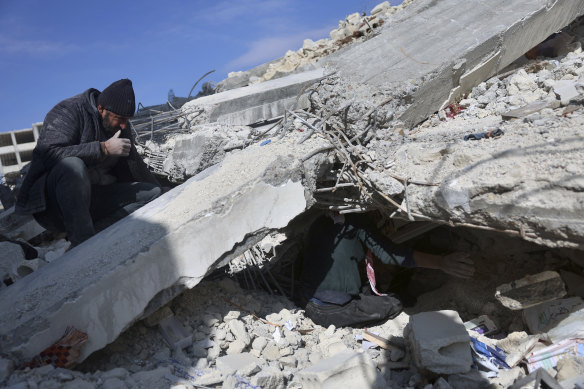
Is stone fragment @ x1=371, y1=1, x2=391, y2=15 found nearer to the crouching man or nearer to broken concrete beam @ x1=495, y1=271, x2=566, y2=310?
the crouching man

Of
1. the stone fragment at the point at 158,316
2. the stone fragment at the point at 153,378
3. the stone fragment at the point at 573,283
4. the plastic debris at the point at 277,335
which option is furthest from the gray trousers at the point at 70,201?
the stone fragment at the point at 573,283

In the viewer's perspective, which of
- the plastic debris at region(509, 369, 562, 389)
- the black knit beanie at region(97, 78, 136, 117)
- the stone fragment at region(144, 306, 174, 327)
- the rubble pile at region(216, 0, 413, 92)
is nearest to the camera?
the plastic debris at region(509, 369, 562, 389)

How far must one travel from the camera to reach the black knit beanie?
327 cm

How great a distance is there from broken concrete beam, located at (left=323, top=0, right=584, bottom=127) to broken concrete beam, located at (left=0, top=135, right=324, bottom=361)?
1.00 m

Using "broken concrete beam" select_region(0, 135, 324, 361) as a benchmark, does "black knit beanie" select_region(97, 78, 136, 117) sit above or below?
above

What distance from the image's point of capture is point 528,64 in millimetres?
4223

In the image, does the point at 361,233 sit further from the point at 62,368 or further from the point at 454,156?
the point at 62,368

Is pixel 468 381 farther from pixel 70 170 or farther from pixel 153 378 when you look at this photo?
pixel 70 170

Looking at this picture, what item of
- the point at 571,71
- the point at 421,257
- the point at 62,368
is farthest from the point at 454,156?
the point at 62,368

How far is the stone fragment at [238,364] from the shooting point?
2.42 metres

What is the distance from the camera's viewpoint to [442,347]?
8.20 feet

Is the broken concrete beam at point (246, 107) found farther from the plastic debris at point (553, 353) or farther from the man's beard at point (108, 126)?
the plastic debris at point (553, 353)

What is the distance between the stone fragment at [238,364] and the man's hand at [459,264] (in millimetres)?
1693

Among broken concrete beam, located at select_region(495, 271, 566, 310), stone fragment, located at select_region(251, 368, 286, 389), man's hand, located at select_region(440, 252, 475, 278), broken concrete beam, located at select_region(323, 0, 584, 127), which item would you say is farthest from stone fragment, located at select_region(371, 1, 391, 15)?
stone fragment, located at select_region(251, 368, 286, 389)
